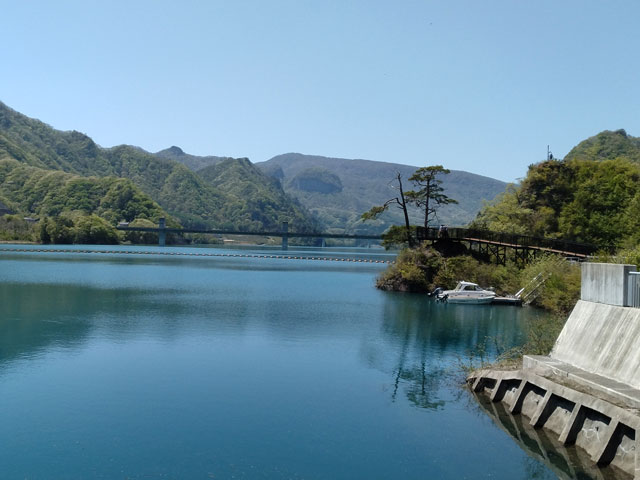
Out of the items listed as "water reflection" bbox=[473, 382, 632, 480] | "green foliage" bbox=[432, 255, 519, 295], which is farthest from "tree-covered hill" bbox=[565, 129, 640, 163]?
"water reflection" bbox=[473, 382, 632, 480]

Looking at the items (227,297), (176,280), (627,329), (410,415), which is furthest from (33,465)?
(176,280)

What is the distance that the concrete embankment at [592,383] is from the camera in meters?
16.9

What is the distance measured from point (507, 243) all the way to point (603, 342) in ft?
173

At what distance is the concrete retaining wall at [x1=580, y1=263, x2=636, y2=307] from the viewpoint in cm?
2034

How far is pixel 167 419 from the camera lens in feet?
72.1

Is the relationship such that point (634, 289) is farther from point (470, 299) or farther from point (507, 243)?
point (507, 243)

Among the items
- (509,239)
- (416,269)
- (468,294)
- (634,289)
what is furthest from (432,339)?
(509,239)

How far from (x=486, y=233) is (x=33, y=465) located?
60997 millimetres

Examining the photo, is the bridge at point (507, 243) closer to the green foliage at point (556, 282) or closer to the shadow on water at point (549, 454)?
the green foliage at point (556, 282)

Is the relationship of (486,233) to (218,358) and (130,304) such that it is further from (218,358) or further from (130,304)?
(218,358)

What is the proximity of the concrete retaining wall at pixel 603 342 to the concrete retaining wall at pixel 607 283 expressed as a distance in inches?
9.6

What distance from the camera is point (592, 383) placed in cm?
1881

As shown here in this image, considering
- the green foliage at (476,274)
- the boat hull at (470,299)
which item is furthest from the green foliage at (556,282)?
the boat hull at (470,299)

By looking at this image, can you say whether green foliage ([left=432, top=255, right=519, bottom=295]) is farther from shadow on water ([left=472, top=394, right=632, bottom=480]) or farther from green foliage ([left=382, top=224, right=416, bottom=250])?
shadow on water ([left=472, top=394, right=632, bottom=480])
